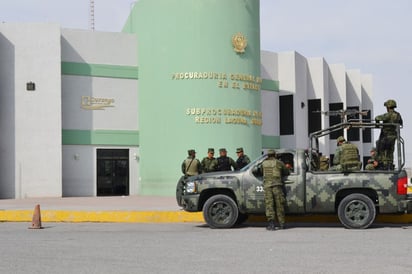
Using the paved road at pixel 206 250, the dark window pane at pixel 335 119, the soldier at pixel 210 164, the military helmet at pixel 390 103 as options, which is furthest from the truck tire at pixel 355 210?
the dark window pane at pixel 335 119

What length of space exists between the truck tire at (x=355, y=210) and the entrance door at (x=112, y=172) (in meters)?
21.4

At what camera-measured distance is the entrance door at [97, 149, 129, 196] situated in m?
33.3

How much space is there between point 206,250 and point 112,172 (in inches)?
947

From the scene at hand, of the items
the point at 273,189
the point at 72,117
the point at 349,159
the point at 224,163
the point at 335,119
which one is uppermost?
the point at 335,119

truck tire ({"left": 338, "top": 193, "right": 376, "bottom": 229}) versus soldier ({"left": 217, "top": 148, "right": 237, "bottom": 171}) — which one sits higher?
soldier ({"left": 217, "top": 148, "right": 237, "bottom": 171})

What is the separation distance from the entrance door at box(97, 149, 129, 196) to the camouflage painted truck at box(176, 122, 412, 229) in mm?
19466

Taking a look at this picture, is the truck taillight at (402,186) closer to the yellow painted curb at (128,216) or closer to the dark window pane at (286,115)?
the yellow painted curb at (128,216)

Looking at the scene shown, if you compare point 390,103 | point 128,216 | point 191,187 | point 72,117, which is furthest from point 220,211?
point 72,117

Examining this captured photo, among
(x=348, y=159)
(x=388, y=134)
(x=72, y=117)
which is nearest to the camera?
(x=348, y=159)

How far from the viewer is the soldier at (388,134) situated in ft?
47.2

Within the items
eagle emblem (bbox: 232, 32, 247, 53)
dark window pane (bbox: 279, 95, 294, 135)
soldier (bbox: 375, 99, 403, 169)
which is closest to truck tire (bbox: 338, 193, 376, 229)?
soldier (bbox: 375, 99, 403, 169)

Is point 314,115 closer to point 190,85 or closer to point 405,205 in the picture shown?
point 190,85

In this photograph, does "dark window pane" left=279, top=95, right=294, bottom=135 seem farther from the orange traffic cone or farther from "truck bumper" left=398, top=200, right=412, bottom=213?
the orange traffic cone

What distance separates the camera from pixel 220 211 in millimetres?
14242
